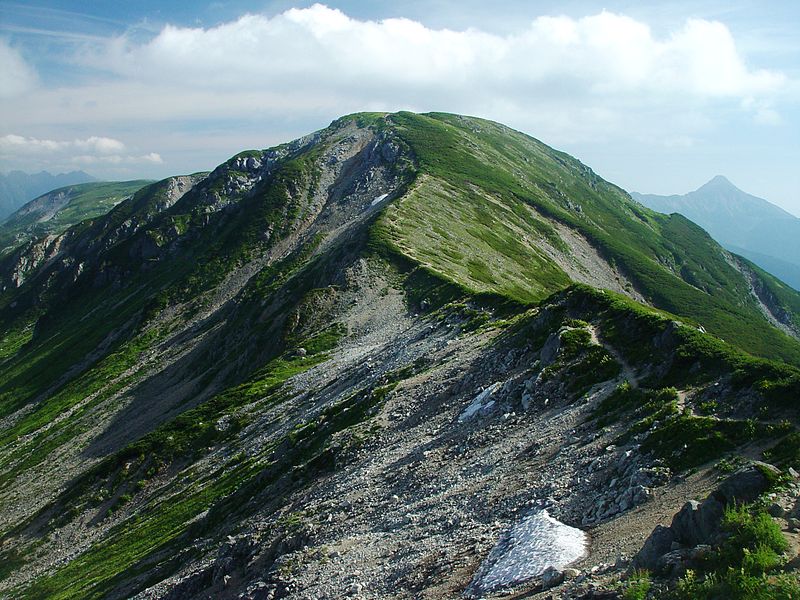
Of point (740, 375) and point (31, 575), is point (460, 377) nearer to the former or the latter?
point (740, 375)

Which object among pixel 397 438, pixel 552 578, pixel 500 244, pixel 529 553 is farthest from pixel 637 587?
pixel 500 244

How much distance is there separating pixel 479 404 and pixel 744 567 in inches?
929

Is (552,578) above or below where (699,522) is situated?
below

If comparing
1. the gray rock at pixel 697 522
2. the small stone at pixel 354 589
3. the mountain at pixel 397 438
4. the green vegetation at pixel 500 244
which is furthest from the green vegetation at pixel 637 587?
the green vegetation at pixel 500 244

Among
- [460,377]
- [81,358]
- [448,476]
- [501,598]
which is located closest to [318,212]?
[81,358]

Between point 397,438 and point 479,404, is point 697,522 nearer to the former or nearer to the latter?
point 479,404

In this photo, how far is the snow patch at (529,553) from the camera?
17641mm

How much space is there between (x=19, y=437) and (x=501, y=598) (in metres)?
125

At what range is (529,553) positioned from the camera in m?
18.6

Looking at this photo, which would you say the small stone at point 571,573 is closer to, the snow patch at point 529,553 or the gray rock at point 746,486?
the snow patch at point 529,553

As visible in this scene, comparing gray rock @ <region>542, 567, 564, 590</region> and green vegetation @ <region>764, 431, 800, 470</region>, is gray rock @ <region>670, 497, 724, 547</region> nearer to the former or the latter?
gray rock @ <region>542, 567, 564, 590</region>

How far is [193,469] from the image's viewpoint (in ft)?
201

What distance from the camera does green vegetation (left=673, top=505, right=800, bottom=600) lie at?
11.6 meters

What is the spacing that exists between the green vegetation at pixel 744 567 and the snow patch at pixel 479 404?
21.4 meters
